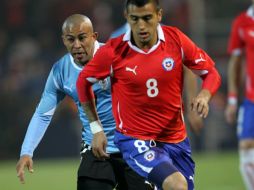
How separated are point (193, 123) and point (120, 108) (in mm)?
676

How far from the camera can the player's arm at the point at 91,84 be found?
20.8 ft

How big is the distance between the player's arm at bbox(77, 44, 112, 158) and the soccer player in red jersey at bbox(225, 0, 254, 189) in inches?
132

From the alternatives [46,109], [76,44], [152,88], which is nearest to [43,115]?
[46,109]

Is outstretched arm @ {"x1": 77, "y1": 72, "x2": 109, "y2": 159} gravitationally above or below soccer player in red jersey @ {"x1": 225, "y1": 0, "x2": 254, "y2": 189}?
above

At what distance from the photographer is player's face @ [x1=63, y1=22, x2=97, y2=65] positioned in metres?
6.92

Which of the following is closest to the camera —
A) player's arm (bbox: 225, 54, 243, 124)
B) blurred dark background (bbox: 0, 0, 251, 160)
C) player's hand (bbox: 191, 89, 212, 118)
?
player's hand (bbox: 191, 89, 212, 118)

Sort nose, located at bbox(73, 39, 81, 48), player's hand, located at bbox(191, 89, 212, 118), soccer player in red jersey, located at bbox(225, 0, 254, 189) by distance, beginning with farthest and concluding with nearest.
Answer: soccer player in red jersey, located at bbox(225, 0, 254, 189), nose, located at bbox(73, 39, 81, 48), player's hand, located at bbox(191, 89, 212, 118)

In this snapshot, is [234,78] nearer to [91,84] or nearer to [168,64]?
[168,64]

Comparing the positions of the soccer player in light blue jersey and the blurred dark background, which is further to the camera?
the blurred dark background

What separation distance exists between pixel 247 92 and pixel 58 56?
7952 mm

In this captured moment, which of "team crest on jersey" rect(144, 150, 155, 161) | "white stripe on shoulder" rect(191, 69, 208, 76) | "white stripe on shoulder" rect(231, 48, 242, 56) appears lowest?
"white stripe on shoulder" rect(231, 48, 242, 56)

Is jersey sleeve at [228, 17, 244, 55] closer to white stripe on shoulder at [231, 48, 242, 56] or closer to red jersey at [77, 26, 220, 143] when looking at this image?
white stripe on shoulder at [231, 48, 242, 56]

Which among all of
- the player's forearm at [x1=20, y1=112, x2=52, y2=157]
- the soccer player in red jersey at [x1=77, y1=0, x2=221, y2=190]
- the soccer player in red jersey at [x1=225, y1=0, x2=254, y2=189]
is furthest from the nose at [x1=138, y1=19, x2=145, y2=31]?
the soccer player in red jersey at [x1=225, y1=0, x2=254, y2=189]

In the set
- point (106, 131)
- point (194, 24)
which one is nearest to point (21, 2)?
point (194, 24)
